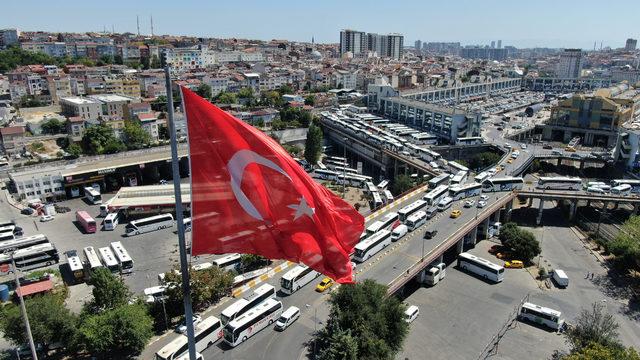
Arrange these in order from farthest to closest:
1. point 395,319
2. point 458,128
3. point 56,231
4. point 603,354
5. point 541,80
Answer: point 541,80
point 458,128
point 56,231
point 395,319
point 603,354

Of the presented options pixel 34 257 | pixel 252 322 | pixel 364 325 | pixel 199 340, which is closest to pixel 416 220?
pixel 364 325

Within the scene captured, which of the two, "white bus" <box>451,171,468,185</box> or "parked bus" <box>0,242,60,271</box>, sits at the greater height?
"white bus" <box>451,171,468,185</box>

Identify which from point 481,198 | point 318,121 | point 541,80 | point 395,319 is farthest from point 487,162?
point 541,80

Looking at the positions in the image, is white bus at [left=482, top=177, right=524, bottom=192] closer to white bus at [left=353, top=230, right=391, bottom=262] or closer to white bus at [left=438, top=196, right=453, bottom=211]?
white bus at [left=438, top=196, right=453, bottom=211]

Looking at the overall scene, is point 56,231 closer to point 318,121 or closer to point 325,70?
point 318,121

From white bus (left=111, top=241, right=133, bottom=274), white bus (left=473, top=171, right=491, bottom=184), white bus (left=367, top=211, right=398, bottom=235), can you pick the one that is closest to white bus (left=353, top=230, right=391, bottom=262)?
white bus (left=367, top=211, right=398, bottom=235)

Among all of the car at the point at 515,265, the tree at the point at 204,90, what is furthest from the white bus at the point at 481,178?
the tree at the point at 204,90

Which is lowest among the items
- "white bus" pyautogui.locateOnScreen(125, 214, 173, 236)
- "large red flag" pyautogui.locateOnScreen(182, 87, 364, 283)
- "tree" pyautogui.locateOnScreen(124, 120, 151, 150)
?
"white bus" pyautogui.locateOnScreen(125, 214, 173, 236)
